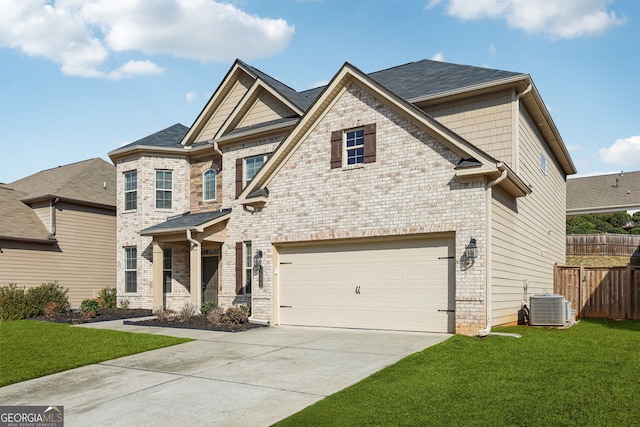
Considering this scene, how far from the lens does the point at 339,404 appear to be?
7.09 meters

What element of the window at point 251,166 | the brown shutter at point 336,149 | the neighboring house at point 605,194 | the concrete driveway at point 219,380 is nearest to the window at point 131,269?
the window at point 251,166

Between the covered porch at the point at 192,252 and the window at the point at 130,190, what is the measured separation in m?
1.84

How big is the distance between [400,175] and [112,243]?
17.1 m

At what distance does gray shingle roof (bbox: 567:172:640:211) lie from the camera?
37438 millimetres

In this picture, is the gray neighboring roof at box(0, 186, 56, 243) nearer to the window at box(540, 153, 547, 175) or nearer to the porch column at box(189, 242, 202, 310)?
the porch column at box(189, 242, 202, 310)

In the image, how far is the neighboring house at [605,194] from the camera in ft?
122

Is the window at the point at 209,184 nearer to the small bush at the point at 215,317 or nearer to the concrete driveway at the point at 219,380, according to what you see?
the small bush at the point at 215,317

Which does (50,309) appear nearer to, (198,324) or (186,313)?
(186,313)

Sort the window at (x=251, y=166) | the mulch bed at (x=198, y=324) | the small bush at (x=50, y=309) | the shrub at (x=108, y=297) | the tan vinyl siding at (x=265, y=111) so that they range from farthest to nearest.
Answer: the shrub at (x=108, y=297) < the tan vinyl siding at (x=265, y=111) < the window at (x=251, y=166) < the small bush at (x=50, y=309) < the mulch bed at (x=198, y=324)

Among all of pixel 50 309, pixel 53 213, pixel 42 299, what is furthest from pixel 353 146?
pixel 53 213

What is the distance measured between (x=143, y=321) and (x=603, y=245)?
21.5 m

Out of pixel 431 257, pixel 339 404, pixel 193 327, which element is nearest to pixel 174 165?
pixel 193 327

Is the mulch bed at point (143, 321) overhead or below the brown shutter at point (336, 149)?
below

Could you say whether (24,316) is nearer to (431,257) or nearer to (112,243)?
(112,243)
